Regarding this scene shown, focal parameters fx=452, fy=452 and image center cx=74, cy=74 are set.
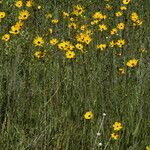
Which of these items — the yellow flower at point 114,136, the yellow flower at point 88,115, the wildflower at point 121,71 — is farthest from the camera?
the wildflower at point 121,71

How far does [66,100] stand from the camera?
9.39 feet

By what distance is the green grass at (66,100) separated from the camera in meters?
2.51

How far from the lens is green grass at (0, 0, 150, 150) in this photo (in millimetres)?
2510

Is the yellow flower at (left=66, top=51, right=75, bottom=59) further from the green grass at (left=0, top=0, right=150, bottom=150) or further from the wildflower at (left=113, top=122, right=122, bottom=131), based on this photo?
the wildflower at (left=113, top=122, right=122, bottom=131)

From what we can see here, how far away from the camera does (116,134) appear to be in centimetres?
244

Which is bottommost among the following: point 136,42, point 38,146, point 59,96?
point 38,146

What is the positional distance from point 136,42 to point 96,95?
1.18 metres

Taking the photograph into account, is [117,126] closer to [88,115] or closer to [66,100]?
[88,115]

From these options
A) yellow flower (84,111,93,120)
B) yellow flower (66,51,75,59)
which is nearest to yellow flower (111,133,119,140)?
Result: yellow flower (84,111,93,120)

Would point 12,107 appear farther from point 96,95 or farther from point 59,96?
point 96,95

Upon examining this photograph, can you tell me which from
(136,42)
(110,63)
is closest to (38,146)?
(110,63)

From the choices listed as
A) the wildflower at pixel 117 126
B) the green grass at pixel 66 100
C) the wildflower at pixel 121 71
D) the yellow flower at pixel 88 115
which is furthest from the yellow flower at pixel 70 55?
the wildflower at pixel 117 126

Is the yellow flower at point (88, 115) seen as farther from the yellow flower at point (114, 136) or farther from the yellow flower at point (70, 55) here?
the yellow flower at point (70, 55)

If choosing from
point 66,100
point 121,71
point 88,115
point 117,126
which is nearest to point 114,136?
point 117,126
